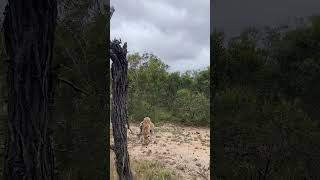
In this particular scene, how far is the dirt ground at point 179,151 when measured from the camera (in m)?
7.23

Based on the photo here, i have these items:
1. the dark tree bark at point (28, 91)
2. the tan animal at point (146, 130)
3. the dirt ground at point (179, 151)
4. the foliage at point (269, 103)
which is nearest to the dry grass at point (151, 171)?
the dirt ground at point (179, 151)

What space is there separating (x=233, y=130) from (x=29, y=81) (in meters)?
2.52

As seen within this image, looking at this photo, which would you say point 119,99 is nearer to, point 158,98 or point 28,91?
point 28,91

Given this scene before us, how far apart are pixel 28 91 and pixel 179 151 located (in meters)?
6.66

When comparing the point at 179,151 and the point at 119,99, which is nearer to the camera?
the point at 119,99

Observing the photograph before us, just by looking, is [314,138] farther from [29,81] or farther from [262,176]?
[29,81]

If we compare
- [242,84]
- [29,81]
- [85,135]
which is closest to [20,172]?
[29,81]

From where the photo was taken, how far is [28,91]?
192 cm

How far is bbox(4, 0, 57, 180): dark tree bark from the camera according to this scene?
1.92 m

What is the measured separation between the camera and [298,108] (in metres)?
3.83

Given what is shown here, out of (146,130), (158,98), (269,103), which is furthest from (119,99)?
(158,98)

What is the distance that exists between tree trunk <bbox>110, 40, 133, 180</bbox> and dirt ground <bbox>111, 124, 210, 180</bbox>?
8.40 ft

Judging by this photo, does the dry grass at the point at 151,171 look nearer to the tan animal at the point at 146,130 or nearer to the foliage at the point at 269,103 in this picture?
the tan animal at the point at 146,130

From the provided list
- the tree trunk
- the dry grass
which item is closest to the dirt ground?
the dry grass
